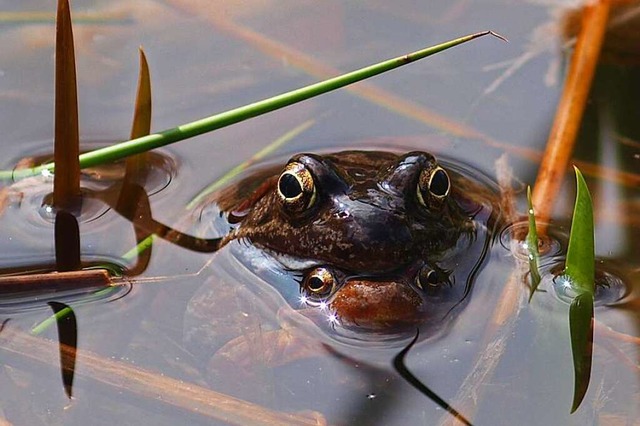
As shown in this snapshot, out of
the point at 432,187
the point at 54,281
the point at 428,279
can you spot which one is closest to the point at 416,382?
the point at 428,279

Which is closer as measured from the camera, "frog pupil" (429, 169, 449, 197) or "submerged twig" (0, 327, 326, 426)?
"submerged twig" (0, 327, 326, 426)

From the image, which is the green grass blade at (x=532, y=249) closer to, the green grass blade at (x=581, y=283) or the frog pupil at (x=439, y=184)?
the green grass blade at (x=581, y=283)

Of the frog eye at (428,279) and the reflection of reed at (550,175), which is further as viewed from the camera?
the frog eye at (428,279)

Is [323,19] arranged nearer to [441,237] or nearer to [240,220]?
[240,220]

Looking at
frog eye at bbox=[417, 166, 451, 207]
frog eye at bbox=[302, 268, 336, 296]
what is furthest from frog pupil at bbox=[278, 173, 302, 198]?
frog eye at bbox=[417, 166, 451, 207]

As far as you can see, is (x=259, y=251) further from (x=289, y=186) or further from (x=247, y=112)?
(x=247, y=112)

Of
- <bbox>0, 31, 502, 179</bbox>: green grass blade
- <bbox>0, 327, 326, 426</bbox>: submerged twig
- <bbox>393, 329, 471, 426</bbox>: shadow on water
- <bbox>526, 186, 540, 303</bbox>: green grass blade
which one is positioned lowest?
<bbox>393, 329, 471, 426</bbox>: shadow on water

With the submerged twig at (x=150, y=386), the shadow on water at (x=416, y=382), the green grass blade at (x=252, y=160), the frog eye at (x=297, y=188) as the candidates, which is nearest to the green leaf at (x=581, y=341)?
the shadow on water at (x=416, y=382)

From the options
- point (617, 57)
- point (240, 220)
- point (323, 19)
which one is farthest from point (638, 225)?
point (323, 19)

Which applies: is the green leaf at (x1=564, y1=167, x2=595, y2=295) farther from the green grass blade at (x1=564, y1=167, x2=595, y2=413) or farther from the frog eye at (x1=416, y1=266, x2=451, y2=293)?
the frog eye at (x1=416, y1=266, x2=451, y2=293)
